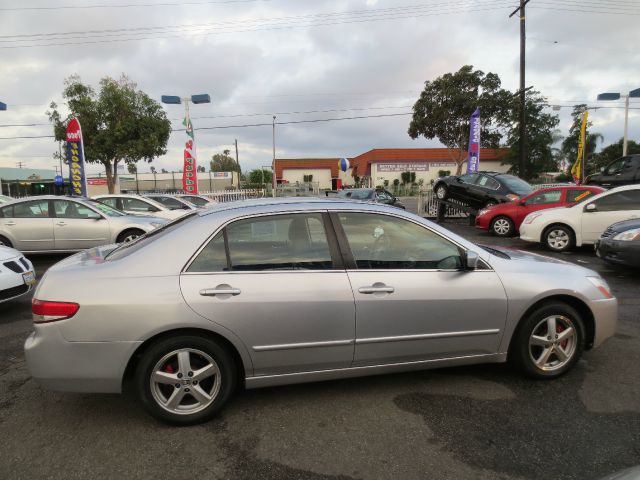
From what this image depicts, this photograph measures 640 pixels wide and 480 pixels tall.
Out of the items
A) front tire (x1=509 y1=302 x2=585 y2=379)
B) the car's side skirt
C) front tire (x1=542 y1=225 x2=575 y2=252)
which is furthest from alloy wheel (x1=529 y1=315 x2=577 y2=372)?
front tire (x1=542 y1=225 x2=575 y2=252)

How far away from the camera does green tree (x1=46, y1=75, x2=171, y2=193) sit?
24.4 metres

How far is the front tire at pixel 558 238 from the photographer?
9391mm

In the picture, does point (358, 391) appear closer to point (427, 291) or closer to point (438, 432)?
point (438, 432)

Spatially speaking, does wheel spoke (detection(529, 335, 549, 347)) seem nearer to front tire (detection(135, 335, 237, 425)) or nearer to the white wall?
front tire (detection(135, 335, 237, 425))

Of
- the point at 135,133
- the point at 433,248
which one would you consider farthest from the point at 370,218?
the point at 135,133

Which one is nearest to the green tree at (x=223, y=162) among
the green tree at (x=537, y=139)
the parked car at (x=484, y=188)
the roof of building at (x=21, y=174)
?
the roof of building at (x=21, y=174)

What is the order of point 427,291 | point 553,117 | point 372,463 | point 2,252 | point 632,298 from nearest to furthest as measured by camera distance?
1. point 372,463
2. point 427,291
3. point 2,252
4. point 632,298
5. point 553,117

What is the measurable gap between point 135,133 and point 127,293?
25.6 m

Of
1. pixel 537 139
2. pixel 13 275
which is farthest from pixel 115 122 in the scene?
pixel 537 139

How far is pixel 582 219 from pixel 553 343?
23.0 feet

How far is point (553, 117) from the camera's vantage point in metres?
45.9

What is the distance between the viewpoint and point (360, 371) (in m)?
3.05

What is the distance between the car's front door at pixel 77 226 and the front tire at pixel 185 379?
23.6ft

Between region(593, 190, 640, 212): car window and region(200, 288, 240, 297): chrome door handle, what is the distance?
29.1ft
